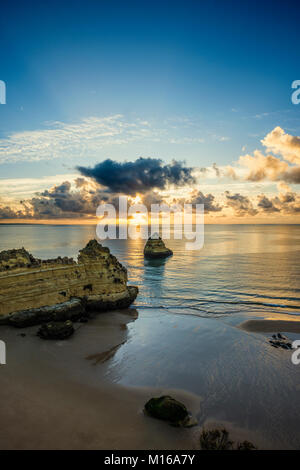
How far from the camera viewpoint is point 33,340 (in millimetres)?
20109

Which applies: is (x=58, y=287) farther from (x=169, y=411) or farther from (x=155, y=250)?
(x=155, y=250)

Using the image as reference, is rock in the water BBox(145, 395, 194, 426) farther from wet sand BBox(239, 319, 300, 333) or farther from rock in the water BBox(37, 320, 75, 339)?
wet sand BBox(239, 319, 300, 333)

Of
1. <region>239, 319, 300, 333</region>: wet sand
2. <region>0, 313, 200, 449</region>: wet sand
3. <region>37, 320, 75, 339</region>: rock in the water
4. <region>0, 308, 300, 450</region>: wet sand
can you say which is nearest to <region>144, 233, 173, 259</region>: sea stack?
<region>239, 319, 300, 333</region>: wet sand

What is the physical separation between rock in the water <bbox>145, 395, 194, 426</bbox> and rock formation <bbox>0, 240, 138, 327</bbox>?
1494 centimetres

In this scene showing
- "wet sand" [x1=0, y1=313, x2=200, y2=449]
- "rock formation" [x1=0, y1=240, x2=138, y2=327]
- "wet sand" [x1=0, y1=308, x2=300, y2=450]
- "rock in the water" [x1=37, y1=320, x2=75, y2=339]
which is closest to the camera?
"wet sand" [x1=0, y1=313, x2=200, y2=449]

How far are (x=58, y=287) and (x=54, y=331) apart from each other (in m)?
5.22

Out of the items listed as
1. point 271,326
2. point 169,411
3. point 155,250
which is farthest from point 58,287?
point 155,250

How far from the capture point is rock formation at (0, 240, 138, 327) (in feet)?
74.1

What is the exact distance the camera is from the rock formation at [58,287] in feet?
74.1

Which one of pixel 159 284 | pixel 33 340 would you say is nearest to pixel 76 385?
pixel 33 340

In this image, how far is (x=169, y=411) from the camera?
1179cm

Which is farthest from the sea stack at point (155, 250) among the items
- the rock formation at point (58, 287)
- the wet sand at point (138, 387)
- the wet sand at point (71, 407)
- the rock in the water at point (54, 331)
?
the wet sand at point (71, 407)

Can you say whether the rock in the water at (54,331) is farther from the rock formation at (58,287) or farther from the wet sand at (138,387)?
the rock formation at (58,287)
